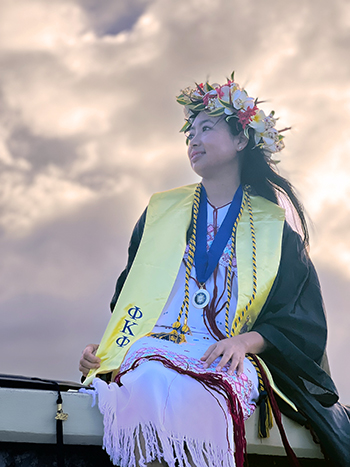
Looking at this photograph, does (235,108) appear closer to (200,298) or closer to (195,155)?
(195,155)

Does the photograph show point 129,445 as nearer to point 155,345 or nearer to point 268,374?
point 155,345

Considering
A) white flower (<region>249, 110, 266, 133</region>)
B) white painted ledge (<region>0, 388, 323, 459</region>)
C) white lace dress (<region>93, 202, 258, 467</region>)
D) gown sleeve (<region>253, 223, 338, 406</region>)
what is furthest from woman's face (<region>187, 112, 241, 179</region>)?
white painted ledge (<region>0, 388, 323, 459</region>)

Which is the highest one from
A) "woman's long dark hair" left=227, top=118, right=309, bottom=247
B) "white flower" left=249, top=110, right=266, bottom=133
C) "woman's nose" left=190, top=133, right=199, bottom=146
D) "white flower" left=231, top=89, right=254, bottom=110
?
"white flower" left=231, top=89, right=254, bottom=110

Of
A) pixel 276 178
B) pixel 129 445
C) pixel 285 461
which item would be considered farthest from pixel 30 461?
pixel 276 178

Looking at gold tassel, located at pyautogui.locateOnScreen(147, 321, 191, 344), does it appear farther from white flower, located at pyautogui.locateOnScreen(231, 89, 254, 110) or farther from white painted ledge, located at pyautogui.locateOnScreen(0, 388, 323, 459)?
white flower, located at pyautogui.locateOnScreen(231, 89, 254, 110)

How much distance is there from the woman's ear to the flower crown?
0.12 ft

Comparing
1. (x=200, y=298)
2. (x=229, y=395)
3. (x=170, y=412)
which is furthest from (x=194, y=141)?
(x=170, y=412)

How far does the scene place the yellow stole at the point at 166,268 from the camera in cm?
248

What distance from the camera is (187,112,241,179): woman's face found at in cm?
283

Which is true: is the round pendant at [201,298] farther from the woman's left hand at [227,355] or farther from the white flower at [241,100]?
the white flower at [241,100]

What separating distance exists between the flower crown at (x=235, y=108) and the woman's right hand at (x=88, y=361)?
4.35 feet

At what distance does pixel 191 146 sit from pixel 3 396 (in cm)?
152

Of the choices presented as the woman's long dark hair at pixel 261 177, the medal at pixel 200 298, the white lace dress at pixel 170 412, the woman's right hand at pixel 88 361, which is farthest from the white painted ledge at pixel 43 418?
the woman's long dark hair at pixel 261 177

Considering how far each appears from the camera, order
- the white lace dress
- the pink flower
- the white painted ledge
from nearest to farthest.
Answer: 1. the white lace dress
2. the white painted ledge
3. the pink flower
